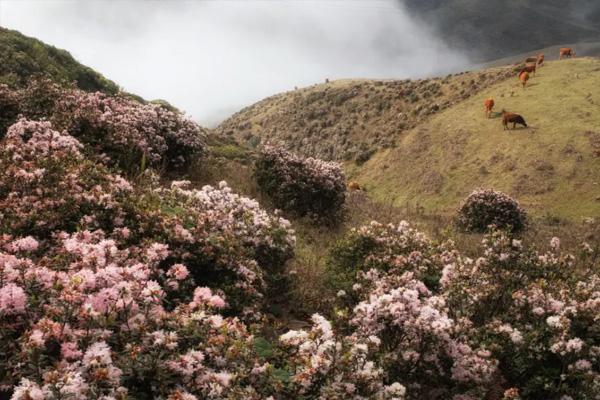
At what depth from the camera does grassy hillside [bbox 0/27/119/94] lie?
58.9 ft

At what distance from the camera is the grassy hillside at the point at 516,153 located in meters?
32.4

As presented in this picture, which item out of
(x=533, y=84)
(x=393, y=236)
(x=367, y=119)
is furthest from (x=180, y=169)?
(x=367, y=119)

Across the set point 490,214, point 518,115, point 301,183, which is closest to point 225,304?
point 301,183

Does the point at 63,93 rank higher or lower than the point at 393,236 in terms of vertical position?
higher

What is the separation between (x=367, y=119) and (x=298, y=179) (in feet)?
162

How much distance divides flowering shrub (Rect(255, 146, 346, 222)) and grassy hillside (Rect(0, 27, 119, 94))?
22.6ft

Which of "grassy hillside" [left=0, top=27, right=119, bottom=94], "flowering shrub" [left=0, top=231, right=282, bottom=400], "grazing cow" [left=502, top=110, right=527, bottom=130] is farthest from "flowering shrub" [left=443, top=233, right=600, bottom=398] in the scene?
"grazing cow" [left=502, top=110, right=527, bottom=130]

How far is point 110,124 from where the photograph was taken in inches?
448

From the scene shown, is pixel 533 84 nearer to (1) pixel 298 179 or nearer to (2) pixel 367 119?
(2) pixel 367 119

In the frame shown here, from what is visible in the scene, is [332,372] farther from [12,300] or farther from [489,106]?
[489,106]

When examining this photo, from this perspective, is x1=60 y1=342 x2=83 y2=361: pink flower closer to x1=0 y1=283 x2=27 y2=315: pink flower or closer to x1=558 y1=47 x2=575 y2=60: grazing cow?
x1=0 y1=283 x2=27 y2=315: pink flower

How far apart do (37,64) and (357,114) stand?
161 feet

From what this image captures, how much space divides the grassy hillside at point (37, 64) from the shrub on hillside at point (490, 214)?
15.7 m

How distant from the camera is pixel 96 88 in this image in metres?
23.8
